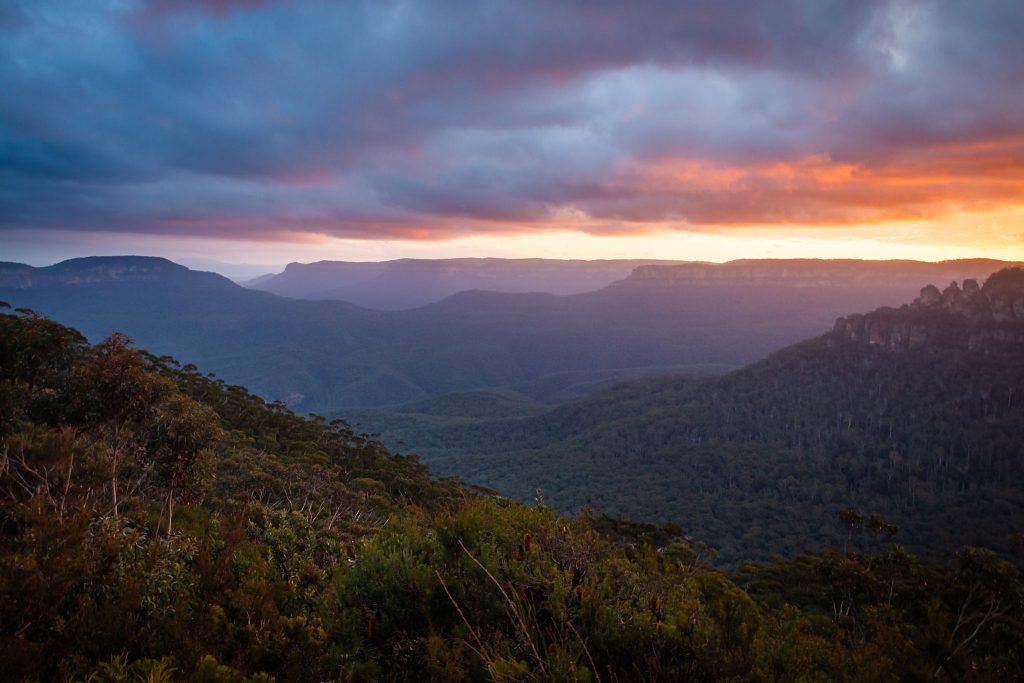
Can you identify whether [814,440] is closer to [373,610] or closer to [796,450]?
[796,450]

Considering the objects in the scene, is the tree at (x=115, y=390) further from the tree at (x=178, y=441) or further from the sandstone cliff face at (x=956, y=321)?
the sandstone cliff face at (x=956, y=321)

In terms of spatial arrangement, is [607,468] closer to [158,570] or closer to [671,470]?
[671,470]

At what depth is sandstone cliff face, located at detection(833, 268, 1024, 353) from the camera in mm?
88062

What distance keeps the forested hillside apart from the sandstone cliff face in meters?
0.27

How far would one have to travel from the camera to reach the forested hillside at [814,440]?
58.4m

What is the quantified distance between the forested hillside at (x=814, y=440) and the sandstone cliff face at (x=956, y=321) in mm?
266

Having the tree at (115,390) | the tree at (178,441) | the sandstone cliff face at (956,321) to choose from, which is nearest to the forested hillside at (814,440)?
the sandstone cliff face at (956,321)

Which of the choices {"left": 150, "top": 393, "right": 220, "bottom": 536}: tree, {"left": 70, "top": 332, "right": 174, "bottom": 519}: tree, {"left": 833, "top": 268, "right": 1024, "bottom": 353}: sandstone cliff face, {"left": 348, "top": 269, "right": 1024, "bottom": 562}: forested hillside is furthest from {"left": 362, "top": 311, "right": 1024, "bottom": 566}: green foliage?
{"left": 70, "top": 332, "right": 174, "bottom": 519}: tree

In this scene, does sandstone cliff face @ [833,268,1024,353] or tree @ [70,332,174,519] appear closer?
tree @ [70,332,174,519]

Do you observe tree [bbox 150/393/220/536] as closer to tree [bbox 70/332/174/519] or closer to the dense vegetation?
tree [bbox 70/332/174/519]

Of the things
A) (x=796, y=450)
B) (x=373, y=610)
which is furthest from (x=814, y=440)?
(x=373, y=610)

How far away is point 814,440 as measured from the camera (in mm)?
81062

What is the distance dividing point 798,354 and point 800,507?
54.3 m

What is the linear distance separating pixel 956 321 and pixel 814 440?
4299 cm
